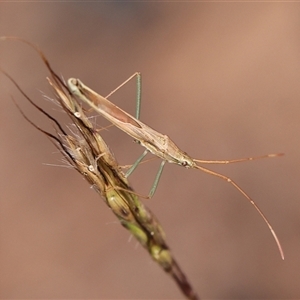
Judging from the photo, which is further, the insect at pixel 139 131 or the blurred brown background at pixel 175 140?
the blurred brown background at pixel 175 140

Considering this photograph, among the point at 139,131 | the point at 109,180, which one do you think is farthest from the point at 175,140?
the point at 109,180

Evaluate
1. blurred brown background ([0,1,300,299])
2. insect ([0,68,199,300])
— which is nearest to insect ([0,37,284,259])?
insect ([0,68,199,300])

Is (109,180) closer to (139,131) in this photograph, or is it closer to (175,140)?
(139,131)

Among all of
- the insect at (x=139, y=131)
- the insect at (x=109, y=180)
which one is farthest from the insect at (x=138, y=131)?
the insect at (x=109, y=180)

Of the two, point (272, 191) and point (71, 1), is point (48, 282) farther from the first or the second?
point (71, 1)

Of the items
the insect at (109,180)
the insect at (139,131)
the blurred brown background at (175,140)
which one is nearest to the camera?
the insect at (109,180)

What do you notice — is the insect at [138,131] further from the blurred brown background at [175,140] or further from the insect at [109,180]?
the blurred brown background at [175,140]

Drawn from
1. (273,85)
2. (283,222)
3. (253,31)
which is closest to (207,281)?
(283,222)

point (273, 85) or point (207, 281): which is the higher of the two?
point (273, 85)

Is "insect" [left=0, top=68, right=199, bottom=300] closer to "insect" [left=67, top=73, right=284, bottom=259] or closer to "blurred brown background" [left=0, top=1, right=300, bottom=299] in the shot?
"insect" [left=67, top=73, right=284, bottom=259]
